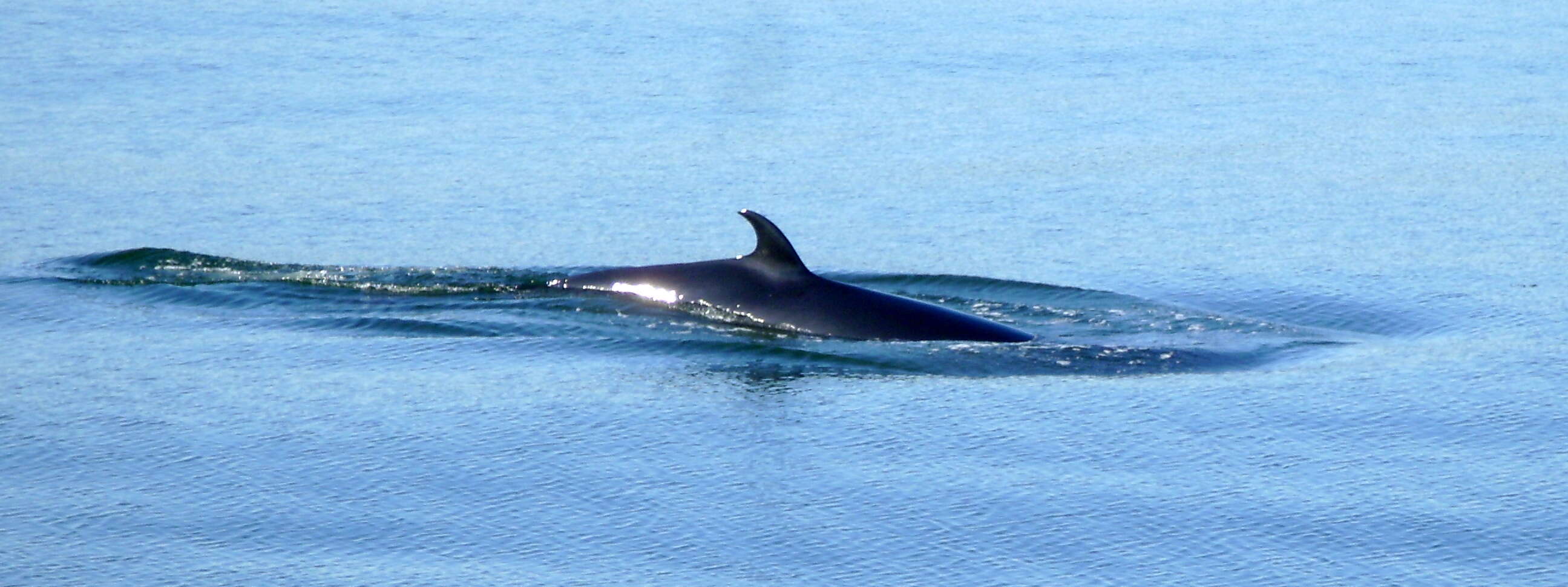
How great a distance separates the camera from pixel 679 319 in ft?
35.0

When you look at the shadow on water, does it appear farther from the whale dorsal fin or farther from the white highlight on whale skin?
the whale dorsal fin

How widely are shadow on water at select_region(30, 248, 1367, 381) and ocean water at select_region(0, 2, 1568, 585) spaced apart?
0.11 ft

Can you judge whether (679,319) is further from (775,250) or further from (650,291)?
(775,250)

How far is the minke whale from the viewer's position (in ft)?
33.5

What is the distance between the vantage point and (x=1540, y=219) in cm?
1311

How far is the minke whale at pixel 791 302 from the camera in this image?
10203mm

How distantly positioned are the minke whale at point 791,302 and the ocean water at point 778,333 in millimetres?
181

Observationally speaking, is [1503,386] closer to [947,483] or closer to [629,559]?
[947,483]

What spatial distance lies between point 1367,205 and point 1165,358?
440 cm

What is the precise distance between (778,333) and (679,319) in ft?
1.97

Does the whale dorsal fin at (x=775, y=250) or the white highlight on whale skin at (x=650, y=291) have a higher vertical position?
the whale dorsal fin at (x=775, y=250)

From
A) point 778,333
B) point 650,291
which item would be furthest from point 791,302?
point 650,291

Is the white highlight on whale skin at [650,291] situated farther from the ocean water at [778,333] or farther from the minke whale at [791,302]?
the ocean water at [778,333]

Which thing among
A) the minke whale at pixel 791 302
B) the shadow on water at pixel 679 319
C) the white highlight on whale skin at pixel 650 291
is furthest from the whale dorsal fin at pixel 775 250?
the white highlight on whale skin at pixel 650 291
